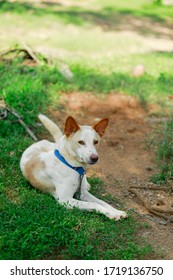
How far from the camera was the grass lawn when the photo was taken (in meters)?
4.06

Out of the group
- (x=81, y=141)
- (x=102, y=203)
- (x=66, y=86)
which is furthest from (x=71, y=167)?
(x=66, y=86)

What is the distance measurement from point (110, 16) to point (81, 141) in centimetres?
1203

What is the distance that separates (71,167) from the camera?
4.75 meters

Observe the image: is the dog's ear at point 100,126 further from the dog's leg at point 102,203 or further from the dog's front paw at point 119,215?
the dog's front paw at point 119,215

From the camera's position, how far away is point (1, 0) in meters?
14.6

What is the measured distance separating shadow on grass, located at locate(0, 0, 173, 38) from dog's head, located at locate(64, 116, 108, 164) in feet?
31.8

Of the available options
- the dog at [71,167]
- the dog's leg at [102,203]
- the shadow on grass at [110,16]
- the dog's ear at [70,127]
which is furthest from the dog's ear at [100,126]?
the shadow on grass at [110,16]

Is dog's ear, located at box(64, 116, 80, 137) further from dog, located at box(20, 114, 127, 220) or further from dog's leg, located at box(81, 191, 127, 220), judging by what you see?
dog's leg, located at box(81, 191, 127, 220)

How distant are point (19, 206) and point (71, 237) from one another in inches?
26.5

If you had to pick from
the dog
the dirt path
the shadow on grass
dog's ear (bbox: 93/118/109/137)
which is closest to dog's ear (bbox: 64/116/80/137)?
the dog

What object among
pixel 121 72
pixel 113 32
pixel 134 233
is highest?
pixel 134 233

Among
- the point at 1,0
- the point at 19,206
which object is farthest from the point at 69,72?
the point at 1,0

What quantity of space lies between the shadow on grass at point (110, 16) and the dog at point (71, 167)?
31.4ft
